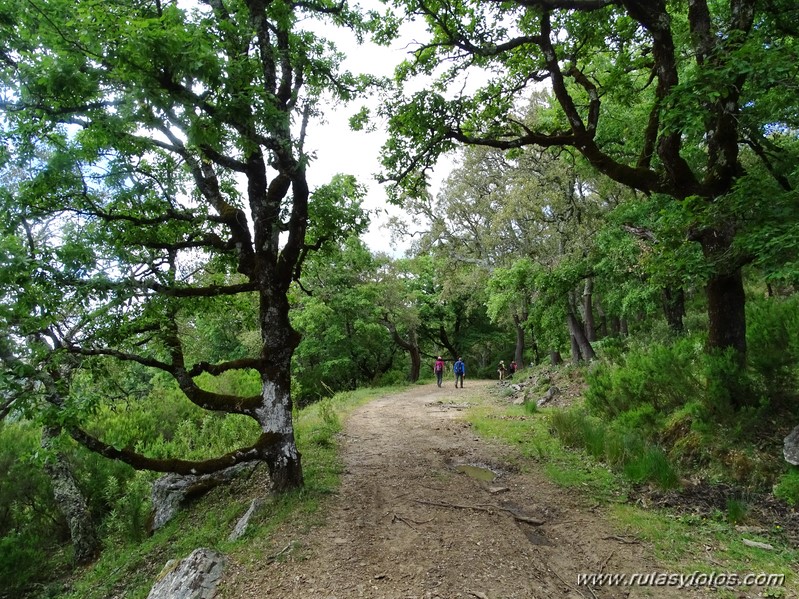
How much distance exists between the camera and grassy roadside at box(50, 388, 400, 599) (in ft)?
16.9

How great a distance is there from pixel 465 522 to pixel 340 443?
446 centimetres

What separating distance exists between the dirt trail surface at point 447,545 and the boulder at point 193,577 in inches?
6.7

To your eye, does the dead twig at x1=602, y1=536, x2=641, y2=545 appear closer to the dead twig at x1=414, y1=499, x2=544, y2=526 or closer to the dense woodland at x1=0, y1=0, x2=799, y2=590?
the dead twig at x1=414, y1=499, x2=544, y2=526

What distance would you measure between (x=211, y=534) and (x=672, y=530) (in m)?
5.50

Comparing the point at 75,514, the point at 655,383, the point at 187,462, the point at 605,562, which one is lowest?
the point at 75,514

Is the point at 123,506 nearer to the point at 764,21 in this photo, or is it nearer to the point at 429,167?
the point at 429,167

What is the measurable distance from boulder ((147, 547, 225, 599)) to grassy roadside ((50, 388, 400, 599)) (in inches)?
11.1

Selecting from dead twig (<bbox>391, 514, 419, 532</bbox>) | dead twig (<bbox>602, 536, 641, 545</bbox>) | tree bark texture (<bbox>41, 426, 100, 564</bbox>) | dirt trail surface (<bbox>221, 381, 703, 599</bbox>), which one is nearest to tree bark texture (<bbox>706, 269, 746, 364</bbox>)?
dirt trail surface (<bbox>221, 381, 703, 599</bbox>)

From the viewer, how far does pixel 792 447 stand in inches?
199

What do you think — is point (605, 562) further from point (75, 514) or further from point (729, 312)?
point (75, 514)

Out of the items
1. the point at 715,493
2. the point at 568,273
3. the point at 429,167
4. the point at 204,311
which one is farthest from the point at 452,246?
the point at 715,493

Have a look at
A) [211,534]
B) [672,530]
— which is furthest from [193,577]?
[672,530]

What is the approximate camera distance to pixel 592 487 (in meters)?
6.01

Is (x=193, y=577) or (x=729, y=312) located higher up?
(x=729, y=312)
